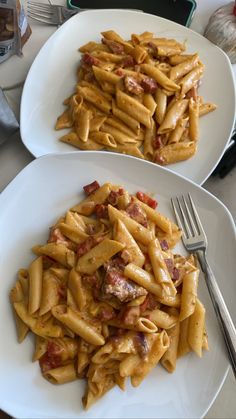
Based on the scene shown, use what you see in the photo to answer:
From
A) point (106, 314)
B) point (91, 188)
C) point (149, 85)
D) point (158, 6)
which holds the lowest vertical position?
point (106, 314)

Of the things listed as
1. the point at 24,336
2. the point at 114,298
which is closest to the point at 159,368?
the point at 114,298

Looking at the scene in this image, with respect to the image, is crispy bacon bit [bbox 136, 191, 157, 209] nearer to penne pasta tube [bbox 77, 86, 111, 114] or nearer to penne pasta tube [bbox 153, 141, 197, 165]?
penne pasta tube [bbox 153, 141, 197, 165]

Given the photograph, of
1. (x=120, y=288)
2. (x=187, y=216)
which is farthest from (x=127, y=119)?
(x=120, y=288)

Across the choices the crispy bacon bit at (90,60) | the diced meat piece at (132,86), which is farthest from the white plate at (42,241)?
the crispy bacon bit at (90,60)

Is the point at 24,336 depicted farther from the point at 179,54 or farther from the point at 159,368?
the point at 179,54

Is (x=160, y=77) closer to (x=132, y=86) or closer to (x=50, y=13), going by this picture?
(x=132, y=86)

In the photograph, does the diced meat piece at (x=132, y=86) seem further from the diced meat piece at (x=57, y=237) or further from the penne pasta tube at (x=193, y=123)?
the diced meat piece at (x=57, y=237)

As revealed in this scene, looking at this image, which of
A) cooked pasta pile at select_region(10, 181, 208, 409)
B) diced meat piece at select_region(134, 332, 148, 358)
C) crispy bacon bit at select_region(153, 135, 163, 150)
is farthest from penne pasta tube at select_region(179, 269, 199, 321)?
crispy bacon bit at select_region(153, 135, 163, 150)

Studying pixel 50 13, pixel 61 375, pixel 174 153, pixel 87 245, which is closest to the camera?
pixel 61 375
